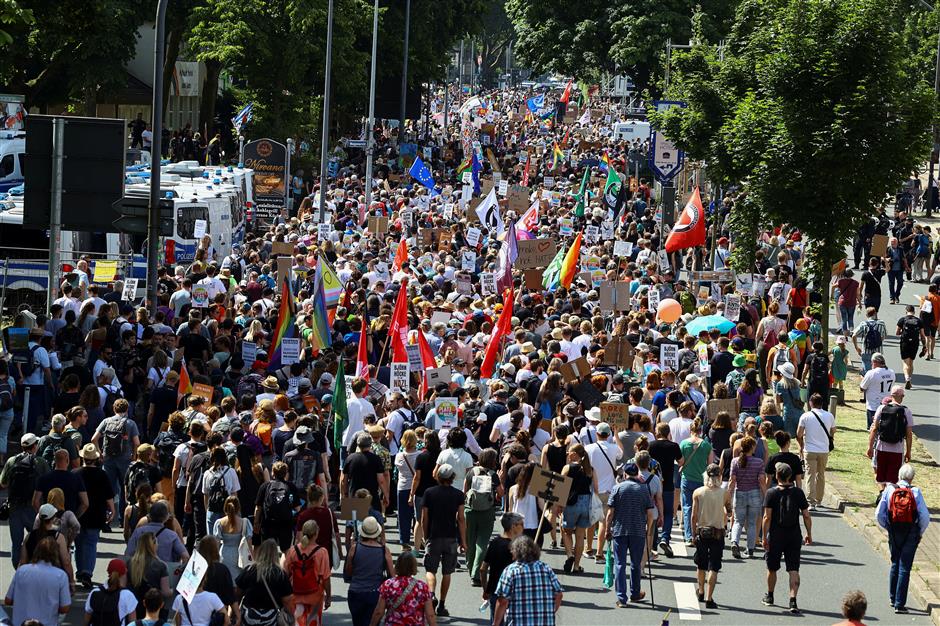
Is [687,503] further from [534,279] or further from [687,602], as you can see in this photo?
[534,279]

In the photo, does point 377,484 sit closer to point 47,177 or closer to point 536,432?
point 536,432

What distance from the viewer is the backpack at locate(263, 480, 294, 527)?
516 inches

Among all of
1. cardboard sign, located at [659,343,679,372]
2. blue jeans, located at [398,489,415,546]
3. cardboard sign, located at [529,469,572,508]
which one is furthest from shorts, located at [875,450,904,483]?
blue jeans, located at [398,489,415,546]

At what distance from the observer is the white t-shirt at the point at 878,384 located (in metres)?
20.2

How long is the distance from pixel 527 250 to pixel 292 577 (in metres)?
15.7

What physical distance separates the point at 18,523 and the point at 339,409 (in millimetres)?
3665

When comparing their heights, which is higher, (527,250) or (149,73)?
(149,73)

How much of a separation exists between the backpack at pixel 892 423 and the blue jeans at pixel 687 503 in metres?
2.68

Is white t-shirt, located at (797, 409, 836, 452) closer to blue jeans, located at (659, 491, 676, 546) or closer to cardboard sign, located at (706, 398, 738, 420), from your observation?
cardboard sign, located at (706, 398, 738, 420)

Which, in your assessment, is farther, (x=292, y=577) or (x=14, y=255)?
(x=14, y=255)

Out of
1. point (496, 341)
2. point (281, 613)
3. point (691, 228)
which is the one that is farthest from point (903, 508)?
point (691, 228)

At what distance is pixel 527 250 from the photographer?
1061 inches

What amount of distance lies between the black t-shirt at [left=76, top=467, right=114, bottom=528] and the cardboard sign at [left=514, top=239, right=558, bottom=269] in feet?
45.5

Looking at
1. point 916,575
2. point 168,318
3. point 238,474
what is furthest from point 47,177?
point 916,575
